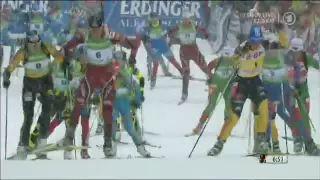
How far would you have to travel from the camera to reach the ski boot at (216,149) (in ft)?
17.4

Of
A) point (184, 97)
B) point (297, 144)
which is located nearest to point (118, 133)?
point (297, 144)

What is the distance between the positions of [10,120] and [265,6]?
9.42ft

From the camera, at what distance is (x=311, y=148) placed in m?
5.33

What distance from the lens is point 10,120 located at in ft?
18.1

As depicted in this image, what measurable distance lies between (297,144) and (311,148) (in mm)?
100

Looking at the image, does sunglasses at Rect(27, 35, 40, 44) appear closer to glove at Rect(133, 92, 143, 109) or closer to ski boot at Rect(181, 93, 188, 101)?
glove at Rect(133, 92, 143, 109)

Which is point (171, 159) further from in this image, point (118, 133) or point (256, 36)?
point (256, 36)

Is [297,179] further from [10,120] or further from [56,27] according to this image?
[56,27]

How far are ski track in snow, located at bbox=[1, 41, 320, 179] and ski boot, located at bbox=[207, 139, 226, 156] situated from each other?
0.03 m

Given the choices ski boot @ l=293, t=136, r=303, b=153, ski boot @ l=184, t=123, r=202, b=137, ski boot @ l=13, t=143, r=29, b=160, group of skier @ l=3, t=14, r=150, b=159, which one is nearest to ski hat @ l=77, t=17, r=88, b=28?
group of skier @ l=3, t=14, r=150, b=159

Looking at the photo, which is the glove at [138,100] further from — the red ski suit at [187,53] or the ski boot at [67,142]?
the red ski suit at [187,53]

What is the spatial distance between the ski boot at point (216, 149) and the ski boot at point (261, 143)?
23cm

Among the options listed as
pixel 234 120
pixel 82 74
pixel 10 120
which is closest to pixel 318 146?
pixel 234 120

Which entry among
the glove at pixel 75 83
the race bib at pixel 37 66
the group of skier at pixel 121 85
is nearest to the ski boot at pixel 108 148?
the group of skier at pixel 121 85
